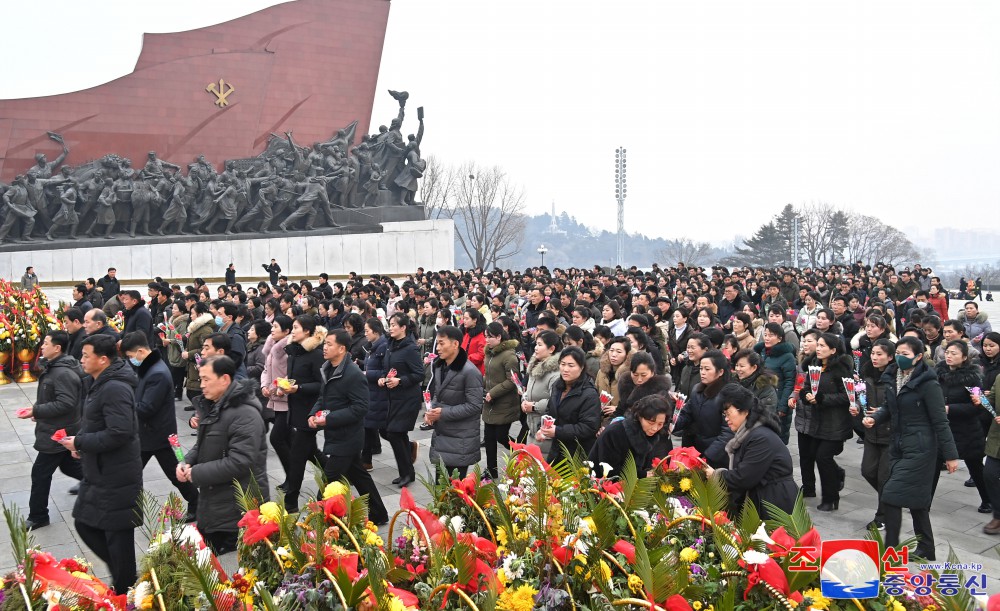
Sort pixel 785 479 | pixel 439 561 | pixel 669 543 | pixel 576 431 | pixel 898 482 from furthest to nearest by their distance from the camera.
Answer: pixel 576 431 → pixel 898 482 → pixel 785 479 → pixel 669 543 → pixel 439 561

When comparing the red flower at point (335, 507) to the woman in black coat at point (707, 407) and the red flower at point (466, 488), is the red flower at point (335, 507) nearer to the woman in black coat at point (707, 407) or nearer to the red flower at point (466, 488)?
the red flower at point (466, 488)

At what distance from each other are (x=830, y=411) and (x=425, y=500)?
10.8ft

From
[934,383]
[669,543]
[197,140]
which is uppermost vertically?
[197,140]

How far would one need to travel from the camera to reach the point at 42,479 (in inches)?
208

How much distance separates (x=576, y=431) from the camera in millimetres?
4770

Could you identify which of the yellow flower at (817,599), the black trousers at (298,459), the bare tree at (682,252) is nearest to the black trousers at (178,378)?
the black trousers at (298,459)

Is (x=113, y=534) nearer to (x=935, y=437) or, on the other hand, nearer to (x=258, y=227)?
(x=935, y=437)

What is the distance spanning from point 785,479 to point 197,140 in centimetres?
2536

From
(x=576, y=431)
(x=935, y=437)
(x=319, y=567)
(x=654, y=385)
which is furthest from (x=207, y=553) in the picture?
(x=935, y=437)

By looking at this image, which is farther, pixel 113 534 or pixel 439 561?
pixel 113 534

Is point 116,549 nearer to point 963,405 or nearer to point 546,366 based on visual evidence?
point 546,366

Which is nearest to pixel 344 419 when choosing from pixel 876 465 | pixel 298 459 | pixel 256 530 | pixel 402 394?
pixel 298 459

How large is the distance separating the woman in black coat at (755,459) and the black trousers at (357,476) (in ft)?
7.81

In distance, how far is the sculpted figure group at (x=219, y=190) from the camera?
21.5m
